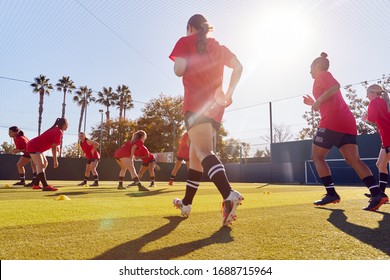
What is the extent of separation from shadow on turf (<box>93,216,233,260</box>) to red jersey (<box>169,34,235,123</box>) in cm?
120

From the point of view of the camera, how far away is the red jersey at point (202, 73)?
3084mm

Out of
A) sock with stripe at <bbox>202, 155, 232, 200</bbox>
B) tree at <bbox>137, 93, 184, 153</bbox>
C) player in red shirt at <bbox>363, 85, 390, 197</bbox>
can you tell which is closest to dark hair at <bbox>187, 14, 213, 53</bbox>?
sock with stripe at <bbox>202, 155, 232, 200</bbox>

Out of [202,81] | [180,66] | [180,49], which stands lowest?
[202,81]

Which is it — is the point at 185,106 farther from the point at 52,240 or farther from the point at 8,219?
the point at 8,219

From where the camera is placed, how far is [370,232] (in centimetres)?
253

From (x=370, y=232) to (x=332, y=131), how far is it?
1.90m

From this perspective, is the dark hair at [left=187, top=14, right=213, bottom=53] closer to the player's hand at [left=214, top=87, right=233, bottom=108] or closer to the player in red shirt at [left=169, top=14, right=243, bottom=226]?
the player in red shirt at [left=169, top=14, right=243, bottom=226]

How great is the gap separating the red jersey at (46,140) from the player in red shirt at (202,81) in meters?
5.48

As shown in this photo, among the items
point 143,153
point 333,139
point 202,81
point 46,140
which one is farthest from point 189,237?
point 143,153

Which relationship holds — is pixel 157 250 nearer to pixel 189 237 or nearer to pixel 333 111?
pixel 189 237

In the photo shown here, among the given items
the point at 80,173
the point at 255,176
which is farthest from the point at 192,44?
the point at 255,176

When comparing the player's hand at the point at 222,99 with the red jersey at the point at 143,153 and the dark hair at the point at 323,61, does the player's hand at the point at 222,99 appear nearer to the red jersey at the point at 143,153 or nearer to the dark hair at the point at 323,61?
the dark hair at the point at 323,61
